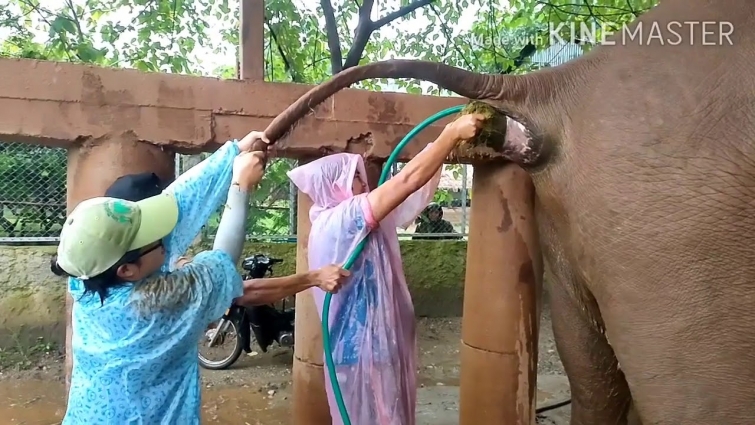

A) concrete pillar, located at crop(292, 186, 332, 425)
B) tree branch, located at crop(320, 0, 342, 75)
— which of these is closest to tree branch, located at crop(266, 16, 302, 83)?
tree branch, located at crop(320, 0, 342, 75)

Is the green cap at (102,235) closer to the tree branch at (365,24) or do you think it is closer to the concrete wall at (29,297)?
the tree branch at (365,24)

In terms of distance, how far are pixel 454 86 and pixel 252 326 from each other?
3.93 m

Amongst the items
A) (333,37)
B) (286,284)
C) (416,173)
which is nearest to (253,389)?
(333,37)

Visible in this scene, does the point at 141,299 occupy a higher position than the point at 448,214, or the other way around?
the point at 448,214

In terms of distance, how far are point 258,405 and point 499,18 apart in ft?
14.7

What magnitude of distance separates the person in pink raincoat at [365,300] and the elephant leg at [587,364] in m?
0.60

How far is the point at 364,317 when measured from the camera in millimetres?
2498

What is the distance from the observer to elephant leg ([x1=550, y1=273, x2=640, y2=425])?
2.38m

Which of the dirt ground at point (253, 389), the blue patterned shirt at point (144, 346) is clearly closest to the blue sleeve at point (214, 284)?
the blue patterned shirt at point (144, 346)

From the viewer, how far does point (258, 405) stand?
4.70 meters

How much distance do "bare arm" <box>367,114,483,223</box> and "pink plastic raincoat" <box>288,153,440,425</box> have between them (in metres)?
0.08

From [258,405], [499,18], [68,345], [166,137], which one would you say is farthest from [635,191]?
[499,18]

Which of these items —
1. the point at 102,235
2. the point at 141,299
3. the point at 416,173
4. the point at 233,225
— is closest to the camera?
the point at 102,235

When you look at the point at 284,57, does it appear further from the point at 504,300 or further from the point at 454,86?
the point at 454,86
